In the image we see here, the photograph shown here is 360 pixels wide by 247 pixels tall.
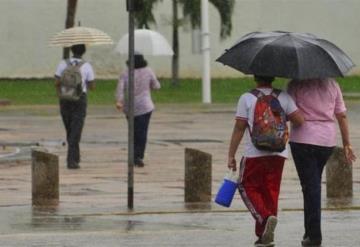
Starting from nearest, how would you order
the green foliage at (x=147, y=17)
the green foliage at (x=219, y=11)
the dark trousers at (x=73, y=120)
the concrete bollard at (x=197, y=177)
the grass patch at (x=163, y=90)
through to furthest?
the concrete bollard at (x=197, y=177) → the dark trousers at (x=73, y=120) → the grass patch at (x=163, y=90) → the green foliage at (x=219, y=11) → the green foliage at (x=147, y=17)

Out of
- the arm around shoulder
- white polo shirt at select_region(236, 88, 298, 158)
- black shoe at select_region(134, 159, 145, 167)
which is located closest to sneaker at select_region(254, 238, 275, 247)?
white polo shirt at select_region(236, 88, 298, 158)

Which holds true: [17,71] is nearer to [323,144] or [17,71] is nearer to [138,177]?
[138,177]

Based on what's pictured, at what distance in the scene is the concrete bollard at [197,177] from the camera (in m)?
15.2

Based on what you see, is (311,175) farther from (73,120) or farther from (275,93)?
(73,120)

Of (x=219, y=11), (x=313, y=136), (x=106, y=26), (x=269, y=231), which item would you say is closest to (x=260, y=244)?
(x=269, y=231)

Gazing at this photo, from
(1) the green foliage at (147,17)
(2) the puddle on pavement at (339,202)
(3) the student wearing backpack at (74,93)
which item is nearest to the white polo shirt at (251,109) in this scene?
(2) the puddle on pavement at (339,202)

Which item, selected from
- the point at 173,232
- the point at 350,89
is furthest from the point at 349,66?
the point at 350,89

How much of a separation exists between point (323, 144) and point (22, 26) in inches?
1658

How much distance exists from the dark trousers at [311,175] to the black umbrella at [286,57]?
650 millimetres

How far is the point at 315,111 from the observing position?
1119 cm

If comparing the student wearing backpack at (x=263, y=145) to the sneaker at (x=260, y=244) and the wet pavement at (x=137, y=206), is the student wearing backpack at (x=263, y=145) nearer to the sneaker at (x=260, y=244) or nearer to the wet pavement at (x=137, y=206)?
the sneaker at (x=260, y=244)

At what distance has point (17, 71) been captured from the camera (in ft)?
171

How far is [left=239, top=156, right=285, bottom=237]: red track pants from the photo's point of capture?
11023 mm

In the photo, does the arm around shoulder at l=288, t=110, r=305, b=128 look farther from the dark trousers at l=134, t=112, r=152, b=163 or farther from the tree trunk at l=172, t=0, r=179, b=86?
the tree trunk at l=172, t=0, r=179, b=86
